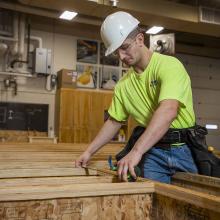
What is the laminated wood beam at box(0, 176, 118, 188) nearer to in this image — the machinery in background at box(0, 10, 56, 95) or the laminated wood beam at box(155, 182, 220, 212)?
the laminated wood beam at box(155, 182, 220, 212)

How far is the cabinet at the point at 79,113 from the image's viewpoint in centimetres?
739

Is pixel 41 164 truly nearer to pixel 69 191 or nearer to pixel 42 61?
pixel 69 191

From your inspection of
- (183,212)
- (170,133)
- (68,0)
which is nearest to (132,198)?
(183,212)

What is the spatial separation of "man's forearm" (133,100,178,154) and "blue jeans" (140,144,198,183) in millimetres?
312

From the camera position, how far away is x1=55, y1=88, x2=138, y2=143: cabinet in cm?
739

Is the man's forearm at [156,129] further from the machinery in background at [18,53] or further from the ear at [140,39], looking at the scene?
the machinery in background at [18,53]

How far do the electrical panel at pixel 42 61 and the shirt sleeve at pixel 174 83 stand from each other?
19.7 ft

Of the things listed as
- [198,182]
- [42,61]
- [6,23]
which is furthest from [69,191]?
[6,23]

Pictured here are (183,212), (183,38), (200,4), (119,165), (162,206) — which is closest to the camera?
(183,212)

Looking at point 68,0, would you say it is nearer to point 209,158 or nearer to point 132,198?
point 209,158

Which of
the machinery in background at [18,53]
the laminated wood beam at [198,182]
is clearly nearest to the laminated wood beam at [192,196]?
the laminated wood beam at [198,182]

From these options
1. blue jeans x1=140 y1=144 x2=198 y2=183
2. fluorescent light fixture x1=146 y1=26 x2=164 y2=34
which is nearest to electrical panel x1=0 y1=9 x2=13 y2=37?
fluorescent light fixture x1=146 y1=26 x2=164 y2=34

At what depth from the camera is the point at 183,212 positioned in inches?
50.4

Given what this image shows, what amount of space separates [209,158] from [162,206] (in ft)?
2.22
